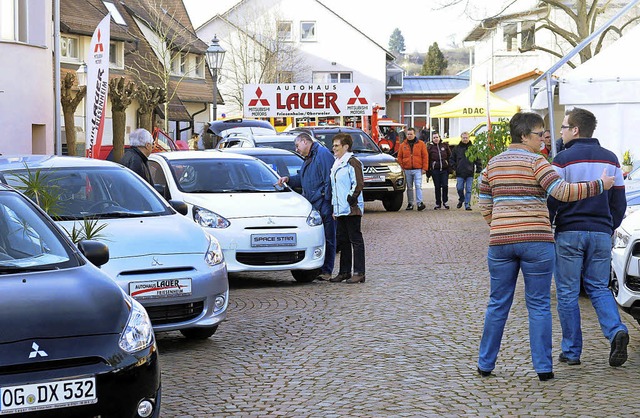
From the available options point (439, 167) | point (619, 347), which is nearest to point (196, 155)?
point (619, 347)

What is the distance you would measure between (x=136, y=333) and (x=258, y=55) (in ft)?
207

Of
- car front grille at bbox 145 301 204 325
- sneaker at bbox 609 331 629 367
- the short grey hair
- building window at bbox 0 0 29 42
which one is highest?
building window at bbox 0 0 29 42

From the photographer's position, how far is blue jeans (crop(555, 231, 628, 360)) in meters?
8.11

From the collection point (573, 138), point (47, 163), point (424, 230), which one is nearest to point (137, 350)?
point (573, 138)

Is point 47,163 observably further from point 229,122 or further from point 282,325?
point 229,122

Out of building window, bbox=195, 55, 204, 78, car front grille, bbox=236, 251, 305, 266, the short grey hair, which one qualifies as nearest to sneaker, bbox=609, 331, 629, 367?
car front grille, bbox=236, 251, 305, 266

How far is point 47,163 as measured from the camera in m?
10.2

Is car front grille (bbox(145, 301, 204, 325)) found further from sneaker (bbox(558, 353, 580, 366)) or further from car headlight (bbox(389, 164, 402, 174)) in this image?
car headlight (bbox(389, 164, 402, 174))

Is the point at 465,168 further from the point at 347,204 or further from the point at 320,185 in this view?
the point at 347,204

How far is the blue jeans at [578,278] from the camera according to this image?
8.11 metres

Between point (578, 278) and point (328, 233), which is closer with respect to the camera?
point (578, 278)

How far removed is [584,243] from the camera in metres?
8.11

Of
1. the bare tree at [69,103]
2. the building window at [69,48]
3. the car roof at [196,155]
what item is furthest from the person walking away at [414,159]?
the building window at [69,48]

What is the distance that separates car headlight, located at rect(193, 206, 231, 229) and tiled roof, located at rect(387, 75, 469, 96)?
69.6m
